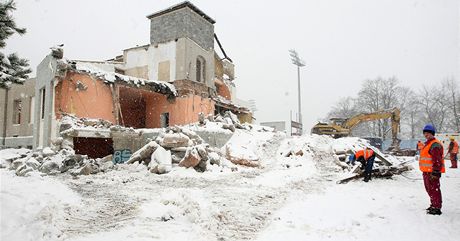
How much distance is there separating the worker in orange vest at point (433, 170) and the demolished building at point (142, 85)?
1293 centimetres

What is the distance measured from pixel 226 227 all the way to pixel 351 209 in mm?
2633

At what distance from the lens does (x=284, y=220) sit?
4.98 meters

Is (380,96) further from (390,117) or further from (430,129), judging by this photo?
(430,129)

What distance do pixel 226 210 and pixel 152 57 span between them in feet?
60.1

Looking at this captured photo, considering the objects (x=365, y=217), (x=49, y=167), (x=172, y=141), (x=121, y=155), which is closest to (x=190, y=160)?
(x=172, y=141)

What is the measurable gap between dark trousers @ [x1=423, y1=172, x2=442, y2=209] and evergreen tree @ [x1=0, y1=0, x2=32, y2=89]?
10955 mm

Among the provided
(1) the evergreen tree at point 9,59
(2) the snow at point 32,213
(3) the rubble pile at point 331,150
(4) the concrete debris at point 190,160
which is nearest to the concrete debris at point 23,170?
(1) the evergreen tree at point 9,59

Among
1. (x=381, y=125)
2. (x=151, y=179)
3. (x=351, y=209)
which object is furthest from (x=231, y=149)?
(x=381, y=125)

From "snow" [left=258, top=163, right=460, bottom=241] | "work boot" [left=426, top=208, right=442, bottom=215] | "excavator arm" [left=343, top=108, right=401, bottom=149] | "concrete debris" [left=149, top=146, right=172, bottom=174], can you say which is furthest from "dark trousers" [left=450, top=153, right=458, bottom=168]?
"concrete debris" [left=149, top=146, right=172, bottom=174]

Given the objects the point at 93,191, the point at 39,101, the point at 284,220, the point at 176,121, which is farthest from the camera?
the point at 176,121

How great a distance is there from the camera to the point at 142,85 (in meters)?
18.4

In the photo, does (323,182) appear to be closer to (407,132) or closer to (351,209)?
(351,209)

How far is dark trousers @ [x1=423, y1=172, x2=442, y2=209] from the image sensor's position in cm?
501

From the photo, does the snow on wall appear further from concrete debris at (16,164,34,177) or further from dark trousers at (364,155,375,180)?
dark trousers at (364,155,375,180)
